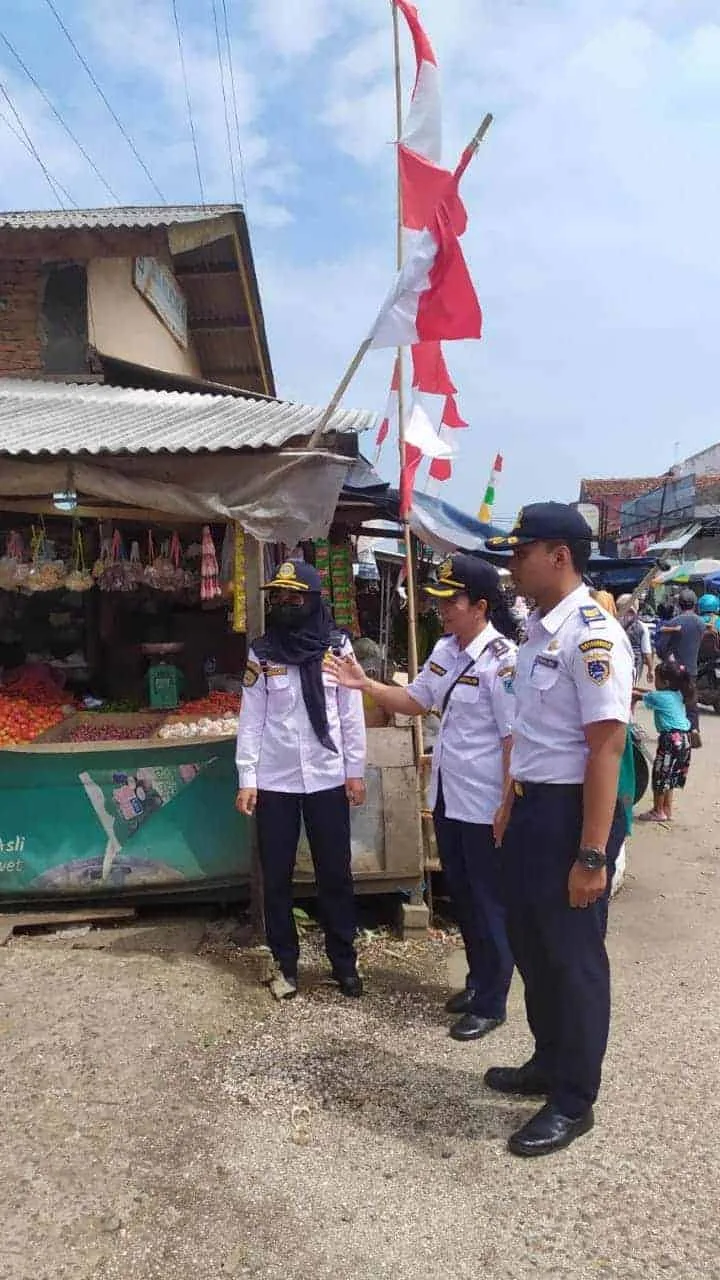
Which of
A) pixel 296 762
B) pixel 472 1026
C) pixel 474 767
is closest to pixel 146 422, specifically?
pixel 296 762

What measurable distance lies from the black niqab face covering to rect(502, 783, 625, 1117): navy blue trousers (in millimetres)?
1323

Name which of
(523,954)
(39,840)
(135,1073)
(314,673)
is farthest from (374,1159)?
(39,840)

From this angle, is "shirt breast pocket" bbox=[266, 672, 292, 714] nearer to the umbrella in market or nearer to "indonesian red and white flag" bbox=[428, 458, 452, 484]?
"indonesian red and white flag" bbox=[428, 458, 452, 484]

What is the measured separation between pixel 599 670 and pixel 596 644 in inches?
3.4

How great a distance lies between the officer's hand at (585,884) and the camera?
8.48ft

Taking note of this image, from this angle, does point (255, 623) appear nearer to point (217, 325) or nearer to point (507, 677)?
point (507, 677)

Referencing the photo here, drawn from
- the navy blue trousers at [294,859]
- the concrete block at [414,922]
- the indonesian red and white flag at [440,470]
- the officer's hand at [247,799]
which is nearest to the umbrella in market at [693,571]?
the indonesian red and white flag at [440,470]

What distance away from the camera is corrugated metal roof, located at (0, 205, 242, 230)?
8312mm

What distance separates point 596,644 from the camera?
8.48 ft

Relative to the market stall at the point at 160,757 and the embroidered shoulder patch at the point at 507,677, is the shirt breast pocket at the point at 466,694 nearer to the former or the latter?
the embroidered shoulder patch at the point at 507,677

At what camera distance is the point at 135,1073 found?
3.33 metres

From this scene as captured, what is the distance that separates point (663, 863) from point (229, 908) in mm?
3358

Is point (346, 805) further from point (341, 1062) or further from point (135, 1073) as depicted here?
point (135, 1073)

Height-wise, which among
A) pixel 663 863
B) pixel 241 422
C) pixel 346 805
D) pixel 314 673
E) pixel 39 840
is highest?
pixel 241 422
